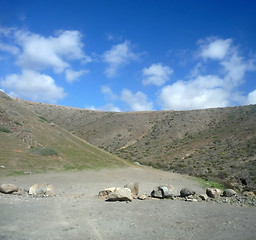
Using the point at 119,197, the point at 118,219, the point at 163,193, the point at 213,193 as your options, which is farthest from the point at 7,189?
the point at 213,193

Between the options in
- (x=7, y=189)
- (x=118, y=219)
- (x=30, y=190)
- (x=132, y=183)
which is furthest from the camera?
(x=132, y=183)

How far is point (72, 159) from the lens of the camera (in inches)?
1139

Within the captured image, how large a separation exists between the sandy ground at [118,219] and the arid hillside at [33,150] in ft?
28.6

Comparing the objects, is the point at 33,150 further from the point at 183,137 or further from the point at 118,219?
the point at 183,137

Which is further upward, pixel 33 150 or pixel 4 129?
pixel 4 129

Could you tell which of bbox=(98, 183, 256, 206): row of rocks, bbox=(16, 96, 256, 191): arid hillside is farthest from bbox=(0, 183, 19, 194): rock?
bbox=(16, 96, 256, 191): arid hillside

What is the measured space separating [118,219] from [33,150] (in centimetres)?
2067

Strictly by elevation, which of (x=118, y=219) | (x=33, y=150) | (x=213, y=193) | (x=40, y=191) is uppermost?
(x=33, y=150)

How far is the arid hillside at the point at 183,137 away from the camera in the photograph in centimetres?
3459

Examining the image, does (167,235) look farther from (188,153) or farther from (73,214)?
(188,153)

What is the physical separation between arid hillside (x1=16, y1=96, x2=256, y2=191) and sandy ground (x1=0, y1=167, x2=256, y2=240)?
15.4m

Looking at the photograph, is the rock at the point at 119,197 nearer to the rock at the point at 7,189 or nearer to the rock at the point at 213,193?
the rock at the point at 213,193

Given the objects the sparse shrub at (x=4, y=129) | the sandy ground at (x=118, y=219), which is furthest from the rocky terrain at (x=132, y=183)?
the sparse shrub at (x=4, y=129)

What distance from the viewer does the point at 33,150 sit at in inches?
1112
